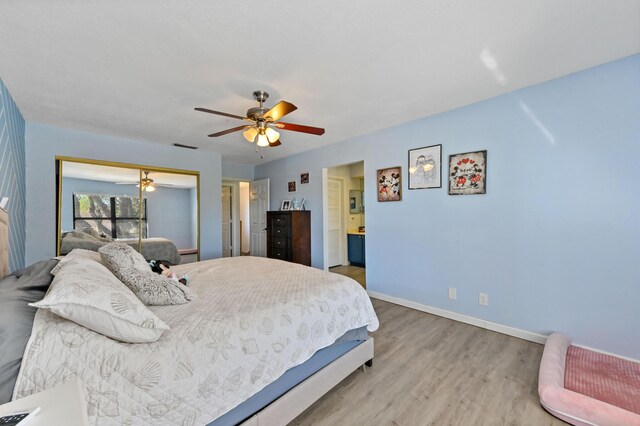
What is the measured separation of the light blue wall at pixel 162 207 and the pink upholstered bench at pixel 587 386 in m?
4.74


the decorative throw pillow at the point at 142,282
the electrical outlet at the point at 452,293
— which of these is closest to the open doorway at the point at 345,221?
the electrical outlet at the point at 452,293

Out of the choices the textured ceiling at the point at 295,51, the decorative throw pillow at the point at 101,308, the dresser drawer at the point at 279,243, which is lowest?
the dresser drawer at the point at 279,243

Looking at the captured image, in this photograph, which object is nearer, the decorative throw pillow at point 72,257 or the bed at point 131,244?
the decorative throw pillow at point 72,257

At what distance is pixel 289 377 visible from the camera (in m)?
1.55

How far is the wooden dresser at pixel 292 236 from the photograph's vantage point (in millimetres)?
4738

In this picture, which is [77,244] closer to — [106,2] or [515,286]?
[106,2]

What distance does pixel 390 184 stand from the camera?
369cm

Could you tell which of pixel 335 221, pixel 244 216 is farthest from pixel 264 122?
pixel 244 216

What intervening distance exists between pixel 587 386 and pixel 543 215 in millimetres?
1398

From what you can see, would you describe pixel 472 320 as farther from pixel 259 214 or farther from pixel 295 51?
pixel 259 214

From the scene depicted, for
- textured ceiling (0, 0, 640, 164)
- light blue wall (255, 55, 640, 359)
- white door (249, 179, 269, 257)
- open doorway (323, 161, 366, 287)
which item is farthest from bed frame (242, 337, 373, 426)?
white door (249, 179, 269, 257)

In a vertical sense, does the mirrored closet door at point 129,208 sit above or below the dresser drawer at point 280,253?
above

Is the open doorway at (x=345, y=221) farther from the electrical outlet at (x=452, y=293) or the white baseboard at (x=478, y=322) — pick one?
the electrical outlet at (x=452, y=293)

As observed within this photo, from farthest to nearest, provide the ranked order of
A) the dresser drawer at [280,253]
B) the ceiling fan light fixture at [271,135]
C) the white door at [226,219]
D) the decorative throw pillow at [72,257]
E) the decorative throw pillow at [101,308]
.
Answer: the white door at [226,219] → the dresser drawer at [280,253] → the ceiling fan light fixture at [271,135] → the decorative throw pillow at [72,257] → the decorative throw pillow at [101,308]
